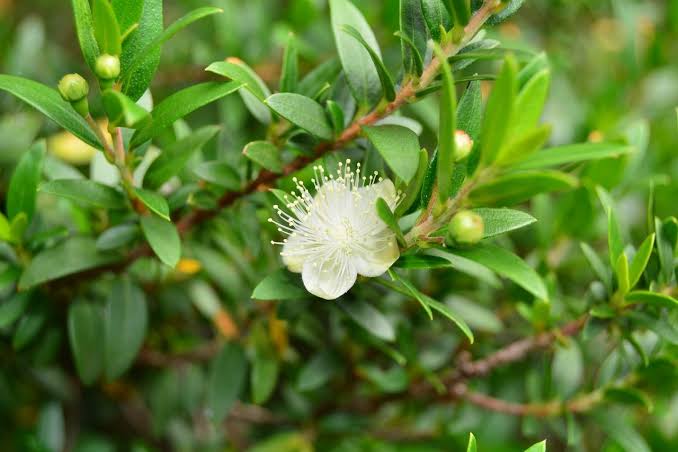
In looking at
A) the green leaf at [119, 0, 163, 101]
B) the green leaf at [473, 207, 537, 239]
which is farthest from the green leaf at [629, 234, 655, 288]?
the green leaf at [119, 0, 163, 101]

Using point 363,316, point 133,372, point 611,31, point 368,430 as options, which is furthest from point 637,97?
point 133,372

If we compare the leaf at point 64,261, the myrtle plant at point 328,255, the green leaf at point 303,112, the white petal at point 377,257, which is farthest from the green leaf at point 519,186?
the leaf at point 64,261

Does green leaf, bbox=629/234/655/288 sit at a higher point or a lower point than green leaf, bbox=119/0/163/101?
lower

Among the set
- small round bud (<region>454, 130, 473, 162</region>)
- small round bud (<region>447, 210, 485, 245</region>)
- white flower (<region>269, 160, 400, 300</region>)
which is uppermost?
small round bud (<region>454, 130, 473, 162</region>)

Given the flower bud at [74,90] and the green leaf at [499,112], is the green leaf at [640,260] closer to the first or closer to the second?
the green leaf at [499,112]

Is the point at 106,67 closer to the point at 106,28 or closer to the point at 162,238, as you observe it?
the point at 106,28

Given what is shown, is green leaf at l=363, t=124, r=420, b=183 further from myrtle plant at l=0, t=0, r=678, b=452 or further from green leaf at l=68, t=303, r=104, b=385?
green leaf at l=68, t=303, r=104, b=385

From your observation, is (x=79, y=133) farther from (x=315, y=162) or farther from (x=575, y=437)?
(x=575, y=437)
